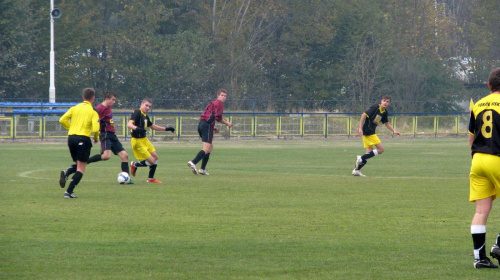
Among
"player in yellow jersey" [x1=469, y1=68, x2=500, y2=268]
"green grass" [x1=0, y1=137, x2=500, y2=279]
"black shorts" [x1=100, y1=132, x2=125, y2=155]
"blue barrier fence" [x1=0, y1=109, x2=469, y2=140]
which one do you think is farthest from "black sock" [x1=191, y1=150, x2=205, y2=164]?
"blue barrier fence" [x1=0, y1=109, x2=469, y2=140]

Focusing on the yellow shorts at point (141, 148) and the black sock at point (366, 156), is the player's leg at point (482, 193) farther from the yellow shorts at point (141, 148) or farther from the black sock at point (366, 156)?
the black sock at point (366, 156)

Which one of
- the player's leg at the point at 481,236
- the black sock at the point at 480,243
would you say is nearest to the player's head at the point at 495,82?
the player's leg at the point at 481,236

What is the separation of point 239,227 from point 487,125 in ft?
11.6

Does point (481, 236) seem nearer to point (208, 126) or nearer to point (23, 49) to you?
point (208, 126)

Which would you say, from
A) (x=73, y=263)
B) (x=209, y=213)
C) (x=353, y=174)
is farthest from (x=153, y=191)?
(x=73, y=263)

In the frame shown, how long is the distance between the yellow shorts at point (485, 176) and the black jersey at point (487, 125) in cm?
7

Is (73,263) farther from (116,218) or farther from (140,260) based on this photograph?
(116,218)

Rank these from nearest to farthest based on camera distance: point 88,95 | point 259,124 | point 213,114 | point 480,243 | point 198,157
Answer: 1. point 480,243
2. point 88,95
3. point 198,157
4. point 213,114
5. point 259,124

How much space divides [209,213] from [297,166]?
10.9 meters

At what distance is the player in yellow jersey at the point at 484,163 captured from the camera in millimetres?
7148

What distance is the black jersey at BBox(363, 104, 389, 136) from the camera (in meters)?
18.9

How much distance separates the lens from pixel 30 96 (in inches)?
2039

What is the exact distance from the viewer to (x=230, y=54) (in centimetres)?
5838

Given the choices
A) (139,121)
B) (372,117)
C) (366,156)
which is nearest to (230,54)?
A: (372,117)
